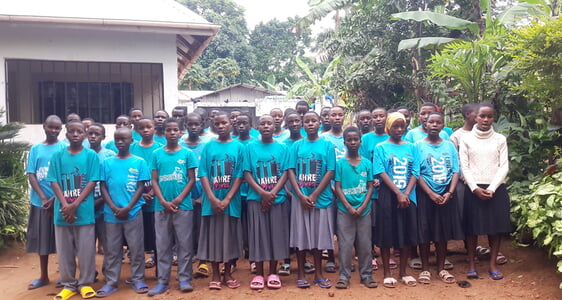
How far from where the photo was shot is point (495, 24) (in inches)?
275

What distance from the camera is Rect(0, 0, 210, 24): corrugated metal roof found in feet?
24.9

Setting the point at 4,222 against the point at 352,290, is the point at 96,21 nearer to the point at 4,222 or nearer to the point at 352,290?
the point at 4,222

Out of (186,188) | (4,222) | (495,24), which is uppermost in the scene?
(495,24)

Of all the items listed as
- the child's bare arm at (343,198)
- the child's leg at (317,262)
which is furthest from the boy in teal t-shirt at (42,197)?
the child's bare arm at (343,198)

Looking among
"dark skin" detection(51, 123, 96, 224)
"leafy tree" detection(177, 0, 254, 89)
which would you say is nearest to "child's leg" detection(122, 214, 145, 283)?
"dark skin" detection(51, 123, 96, 224)

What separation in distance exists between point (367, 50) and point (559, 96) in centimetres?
624

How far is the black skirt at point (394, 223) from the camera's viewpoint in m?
4.45

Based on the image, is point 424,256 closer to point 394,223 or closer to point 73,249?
point 394,223

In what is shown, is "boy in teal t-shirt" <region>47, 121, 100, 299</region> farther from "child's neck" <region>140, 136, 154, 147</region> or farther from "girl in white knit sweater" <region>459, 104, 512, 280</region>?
"girl in white knit sweater" <region>459, 104, 512, 280</region>

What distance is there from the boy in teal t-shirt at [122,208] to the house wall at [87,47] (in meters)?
3.98

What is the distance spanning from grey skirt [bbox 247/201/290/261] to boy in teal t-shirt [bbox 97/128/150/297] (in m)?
1.03

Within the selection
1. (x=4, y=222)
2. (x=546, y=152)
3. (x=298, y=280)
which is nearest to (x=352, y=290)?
(x=298, y=280)

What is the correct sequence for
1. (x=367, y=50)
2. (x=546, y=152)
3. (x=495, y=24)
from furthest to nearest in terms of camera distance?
(x=367, y=50) < (x=495, y=24) < (x=546, y=152)

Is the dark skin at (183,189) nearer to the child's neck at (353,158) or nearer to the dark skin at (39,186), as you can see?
the dark skin at (39,186)
